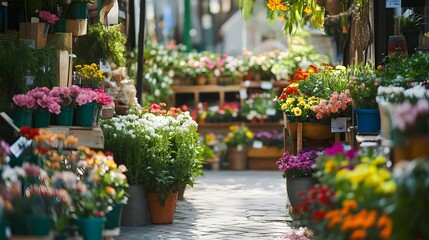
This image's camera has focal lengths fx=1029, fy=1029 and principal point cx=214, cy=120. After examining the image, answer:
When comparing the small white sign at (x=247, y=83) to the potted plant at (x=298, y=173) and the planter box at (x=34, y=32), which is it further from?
the planter box at (x=34, y=32)

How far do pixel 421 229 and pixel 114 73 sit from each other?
Result: 7.07 m

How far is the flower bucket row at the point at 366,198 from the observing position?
194 inches

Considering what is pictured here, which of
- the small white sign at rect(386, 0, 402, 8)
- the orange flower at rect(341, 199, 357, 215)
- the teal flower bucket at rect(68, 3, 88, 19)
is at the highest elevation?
the small white sign at rect(386, 0, 402, 8)

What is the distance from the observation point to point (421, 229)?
4.91 metres

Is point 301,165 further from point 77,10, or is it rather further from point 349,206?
point 349,206

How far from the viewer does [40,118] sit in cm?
826

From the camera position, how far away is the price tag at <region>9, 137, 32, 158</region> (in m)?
7.20

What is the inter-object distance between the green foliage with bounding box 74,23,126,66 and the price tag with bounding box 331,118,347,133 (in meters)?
2.70

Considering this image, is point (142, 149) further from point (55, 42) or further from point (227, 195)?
point (227, 195)

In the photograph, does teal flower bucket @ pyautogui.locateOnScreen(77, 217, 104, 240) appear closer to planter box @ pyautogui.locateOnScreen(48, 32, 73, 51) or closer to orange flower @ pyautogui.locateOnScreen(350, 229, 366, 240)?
orange flower @ pyautogui.locateOnScreen(350, 229, 366, 240)

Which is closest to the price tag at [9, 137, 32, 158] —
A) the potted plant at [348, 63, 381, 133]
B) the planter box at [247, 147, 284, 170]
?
the potted plant at [348, 63, 381, 133]

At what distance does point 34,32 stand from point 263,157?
7791mm

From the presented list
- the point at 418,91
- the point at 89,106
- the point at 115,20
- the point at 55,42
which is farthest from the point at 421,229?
the point at 115,20

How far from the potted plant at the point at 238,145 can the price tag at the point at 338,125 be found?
623 centimetres
